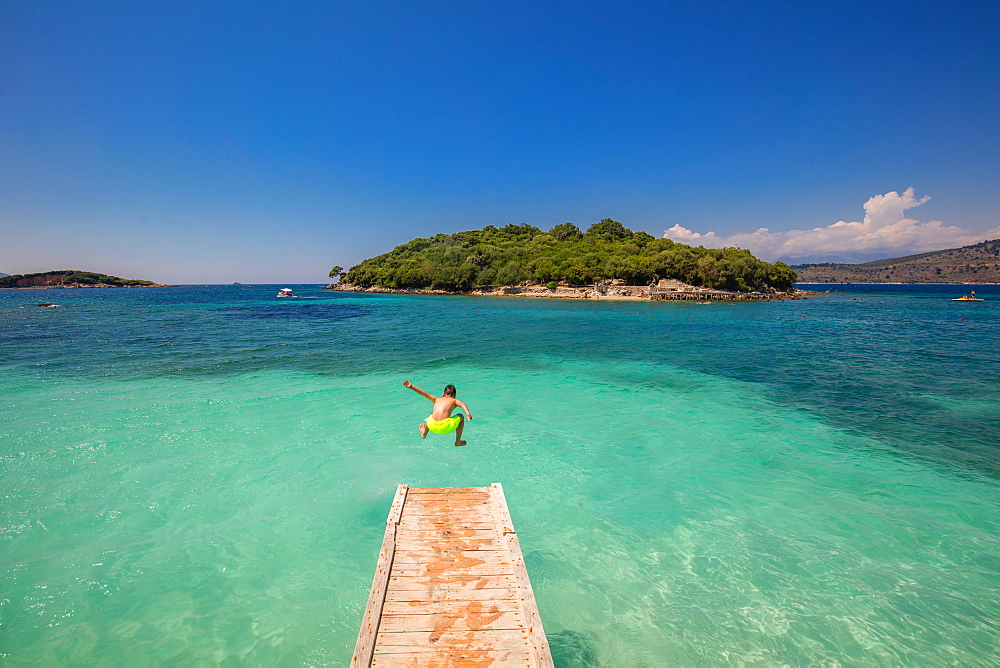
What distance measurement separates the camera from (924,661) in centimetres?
543

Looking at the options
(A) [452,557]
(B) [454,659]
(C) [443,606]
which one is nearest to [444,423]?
(A) [452,557]

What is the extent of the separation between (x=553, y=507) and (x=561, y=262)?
337 feet

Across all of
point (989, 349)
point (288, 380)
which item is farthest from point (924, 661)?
point (989, 349)

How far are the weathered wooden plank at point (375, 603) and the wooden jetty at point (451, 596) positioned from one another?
0.03ft

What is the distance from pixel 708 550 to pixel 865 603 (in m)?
2.23

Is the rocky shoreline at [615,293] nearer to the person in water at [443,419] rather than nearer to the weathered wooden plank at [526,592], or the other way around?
the person in water at [443,419]

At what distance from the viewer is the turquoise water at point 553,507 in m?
5.88

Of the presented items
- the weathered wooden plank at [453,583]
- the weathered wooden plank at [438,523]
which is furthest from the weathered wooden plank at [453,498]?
the weathered wooden plank at [453,583]

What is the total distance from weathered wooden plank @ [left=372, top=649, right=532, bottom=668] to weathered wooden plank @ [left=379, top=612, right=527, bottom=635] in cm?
28

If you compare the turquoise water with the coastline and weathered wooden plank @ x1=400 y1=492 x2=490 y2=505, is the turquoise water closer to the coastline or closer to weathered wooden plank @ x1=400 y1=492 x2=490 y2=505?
weathered wooden plank @ x1=400 y1=492 x2=490 y2=505

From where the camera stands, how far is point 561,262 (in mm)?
108000

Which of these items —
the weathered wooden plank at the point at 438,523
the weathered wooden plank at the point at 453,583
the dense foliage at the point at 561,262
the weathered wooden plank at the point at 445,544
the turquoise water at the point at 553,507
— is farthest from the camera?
the dense foliage at the point at 561,262

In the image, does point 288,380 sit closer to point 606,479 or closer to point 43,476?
point 43,476

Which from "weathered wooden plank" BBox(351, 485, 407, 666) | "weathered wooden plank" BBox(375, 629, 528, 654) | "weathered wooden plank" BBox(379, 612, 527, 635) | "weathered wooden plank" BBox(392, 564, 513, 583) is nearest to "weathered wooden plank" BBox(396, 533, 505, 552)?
"weathered wooden plank" BBox(351, 485, 407, 666)
